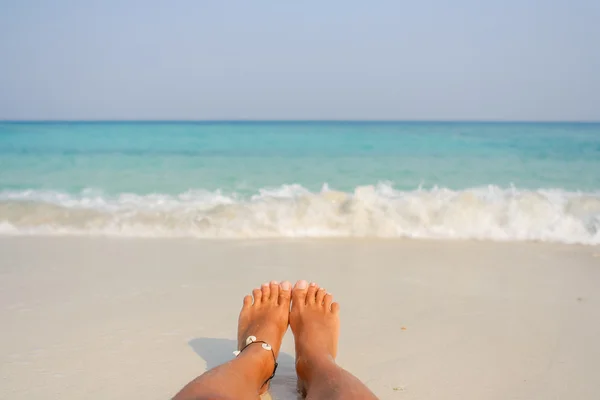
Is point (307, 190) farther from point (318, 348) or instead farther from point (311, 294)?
point (318, 348)

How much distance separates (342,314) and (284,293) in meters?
0.36

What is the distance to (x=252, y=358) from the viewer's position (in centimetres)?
192

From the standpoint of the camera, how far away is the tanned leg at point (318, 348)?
1.61m

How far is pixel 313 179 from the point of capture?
30.3 feet

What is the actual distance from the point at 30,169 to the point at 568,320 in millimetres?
9879

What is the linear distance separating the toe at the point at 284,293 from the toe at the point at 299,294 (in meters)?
0.02

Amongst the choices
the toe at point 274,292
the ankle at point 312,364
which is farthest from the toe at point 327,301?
the ankle at point 312,364

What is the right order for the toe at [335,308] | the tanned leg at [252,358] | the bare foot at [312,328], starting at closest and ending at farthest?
the tanned leg at [252,358], the bare foot at [312,328], the toe at [335,308]

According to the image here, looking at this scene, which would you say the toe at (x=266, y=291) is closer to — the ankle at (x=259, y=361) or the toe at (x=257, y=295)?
the toe at (x=257, y=295)

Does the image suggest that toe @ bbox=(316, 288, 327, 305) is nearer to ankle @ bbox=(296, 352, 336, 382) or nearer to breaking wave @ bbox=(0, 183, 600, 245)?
ankle @ bbox=(296, 352, 336, 382)

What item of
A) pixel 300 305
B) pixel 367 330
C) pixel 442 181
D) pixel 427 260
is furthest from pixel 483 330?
pixel 442 181

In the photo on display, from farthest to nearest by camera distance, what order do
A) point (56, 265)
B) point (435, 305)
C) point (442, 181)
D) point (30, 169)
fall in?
point (30, 169) → point (442, 181) → point (56, 265) → point (435, 305)

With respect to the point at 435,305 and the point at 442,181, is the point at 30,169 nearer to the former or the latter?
the point at 442,181

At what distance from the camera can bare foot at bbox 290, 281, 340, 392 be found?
1.96 m
